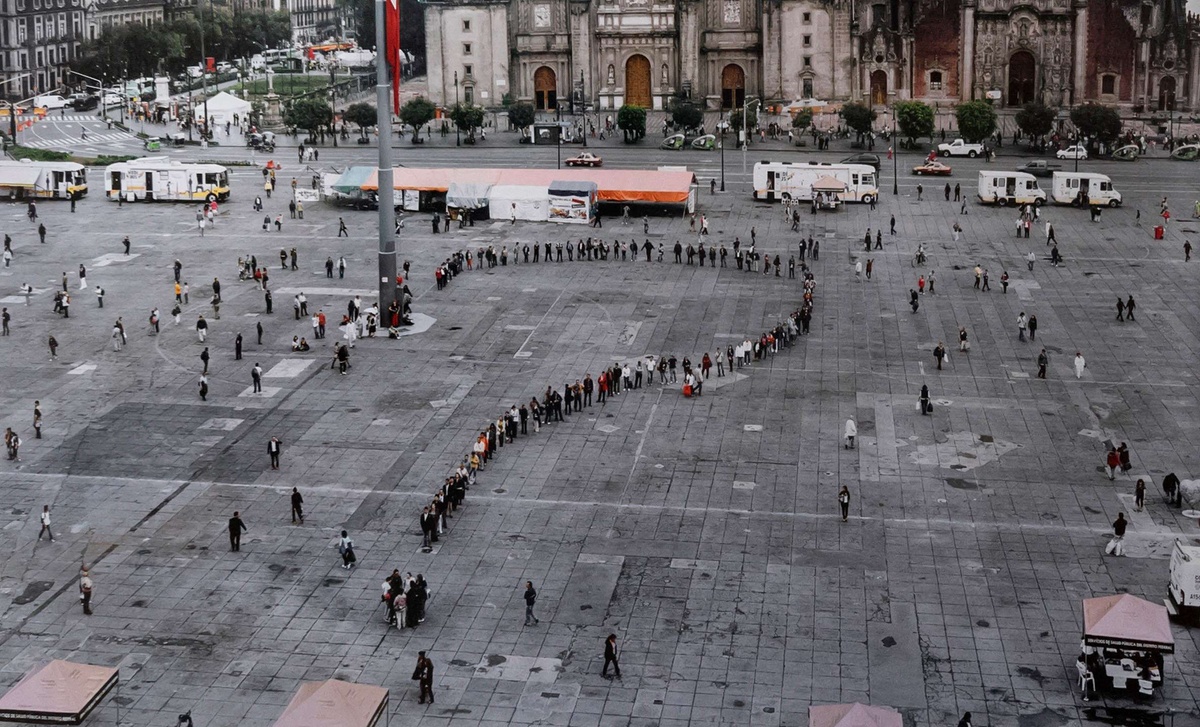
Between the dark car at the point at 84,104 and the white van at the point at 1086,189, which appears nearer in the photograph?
the white van at the point at 1086,189

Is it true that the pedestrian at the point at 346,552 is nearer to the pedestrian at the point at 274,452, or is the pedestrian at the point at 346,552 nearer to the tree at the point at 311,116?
the pedestrian at the point at 274,452

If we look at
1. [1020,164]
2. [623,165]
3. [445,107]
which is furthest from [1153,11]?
[445,107]

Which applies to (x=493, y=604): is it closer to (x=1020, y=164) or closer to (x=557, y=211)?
(x=557, y=211)

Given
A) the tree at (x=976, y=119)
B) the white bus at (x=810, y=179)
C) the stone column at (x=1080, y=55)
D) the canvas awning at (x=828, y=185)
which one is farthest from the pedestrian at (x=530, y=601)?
the stone column at (x=1080, y=55)

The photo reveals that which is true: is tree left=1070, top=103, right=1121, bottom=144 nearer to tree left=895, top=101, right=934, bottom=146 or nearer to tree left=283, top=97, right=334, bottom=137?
tree left=895, top=101, right=934, bottom=146

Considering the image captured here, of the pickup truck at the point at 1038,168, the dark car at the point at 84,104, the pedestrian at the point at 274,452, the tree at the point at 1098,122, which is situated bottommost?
the pedestrian at the point at 274,452

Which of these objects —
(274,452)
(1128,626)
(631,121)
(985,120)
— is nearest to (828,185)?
(985,120)
